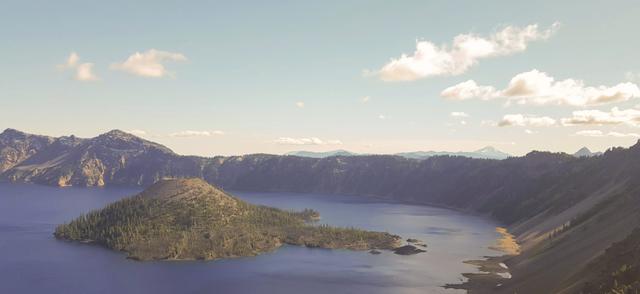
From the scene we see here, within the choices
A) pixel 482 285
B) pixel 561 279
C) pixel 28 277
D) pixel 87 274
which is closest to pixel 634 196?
pixel 482 285

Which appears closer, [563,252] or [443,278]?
[563,252]

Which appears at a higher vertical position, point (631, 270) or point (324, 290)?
point (631, 270)

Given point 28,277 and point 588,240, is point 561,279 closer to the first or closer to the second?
point 588,240

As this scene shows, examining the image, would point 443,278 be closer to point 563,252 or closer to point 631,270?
point 563,252

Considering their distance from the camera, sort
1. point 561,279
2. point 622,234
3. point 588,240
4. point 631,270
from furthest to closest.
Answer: point 588,240
point 622,234
point 561,279
point 631,270

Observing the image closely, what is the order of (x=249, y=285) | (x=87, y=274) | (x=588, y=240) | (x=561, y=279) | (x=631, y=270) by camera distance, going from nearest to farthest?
(x=631, y=270) → (x=561, y=279) → (x=588, y=240) → (x=249, y=285) → (x=87, y=274)

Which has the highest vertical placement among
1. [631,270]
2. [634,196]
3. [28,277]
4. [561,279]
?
[634,196]

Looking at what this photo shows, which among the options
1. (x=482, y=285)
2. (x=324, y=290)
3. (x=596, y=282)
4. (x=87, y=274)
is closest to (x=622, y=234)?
(x=482, y=285)

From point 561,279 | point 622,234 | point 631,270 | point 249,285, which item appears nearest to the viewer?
point 631,270

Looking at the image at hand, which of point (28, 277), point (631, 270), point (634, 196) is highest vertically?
point (634, 196)
